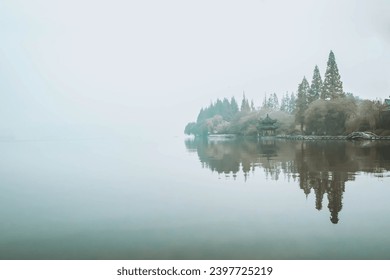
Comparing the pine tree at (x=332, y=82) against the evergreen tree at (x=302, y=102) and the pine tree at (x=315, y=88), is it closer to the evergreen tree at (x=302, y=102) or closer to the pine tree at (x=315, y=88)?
the pine tree at (x=315, y=88)

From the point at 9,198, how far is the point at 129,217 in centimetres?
448

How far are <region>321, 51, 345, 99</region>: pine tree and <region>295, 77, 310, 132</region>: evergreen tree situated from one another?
3487mm

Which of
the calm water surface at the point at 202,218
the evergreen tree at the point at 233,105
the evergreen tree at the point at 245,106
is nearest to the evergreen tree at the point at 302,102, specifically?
the evergreen tree at the point at 245,106

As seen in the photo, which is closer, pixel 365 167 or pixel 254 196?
pixel 254 196

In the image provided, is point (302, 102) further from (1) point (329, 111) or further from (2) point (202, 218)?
(2) point (202, 218)

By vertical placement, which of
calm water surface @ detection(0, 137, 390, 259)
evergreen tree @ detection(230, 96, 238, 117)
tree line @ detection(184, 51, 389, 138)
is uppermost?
evergreen tree @ detection(230, 96, 238, 117)

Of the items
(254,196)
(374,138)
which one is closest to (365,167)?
(254,196)

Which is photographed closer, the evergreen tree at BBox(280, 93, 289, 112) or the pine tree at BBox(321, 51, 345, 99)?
the pine tree at BBox(321, 51, 345, 99)

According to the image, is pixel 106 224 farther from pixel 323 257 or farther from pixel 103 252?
pixel 323 257

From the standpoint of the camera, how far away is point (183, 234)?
5531mm

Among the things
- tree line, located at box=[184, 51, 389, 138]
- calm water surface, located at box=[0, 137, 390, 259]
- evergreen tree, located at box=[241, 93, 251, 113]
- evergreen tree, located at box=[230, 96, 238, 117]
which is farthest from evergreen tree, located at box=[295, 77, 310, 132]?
evergreen tree, located at box=[230, 96, 238, 117]

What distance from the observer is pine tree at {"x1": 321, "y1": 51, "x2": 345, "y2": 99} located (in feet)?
162

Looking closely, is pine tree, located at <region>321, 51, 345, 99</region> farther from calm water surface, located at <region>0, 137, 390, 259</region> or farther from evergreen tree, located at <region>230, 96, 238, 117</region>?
evergreen tree, located at <region>230, 96, 238, 117</region>

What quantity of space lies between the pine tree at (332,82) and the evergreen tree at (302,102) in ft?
11.4
